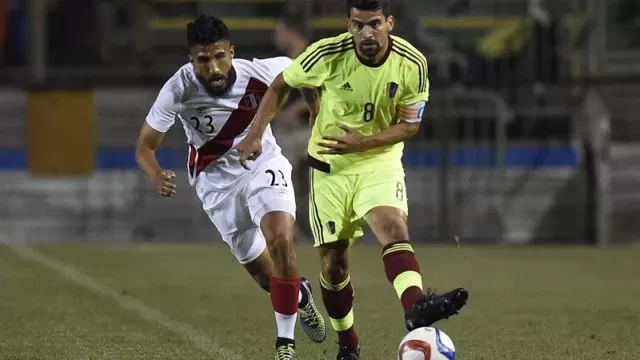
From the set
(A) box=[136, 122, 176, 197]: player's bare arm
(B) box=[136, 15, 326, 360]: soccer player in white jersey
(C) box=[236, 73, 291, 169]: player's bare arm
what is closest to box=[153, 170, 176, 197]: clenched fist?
(B) box=[136, 15, 326, 360]: soccer player in white jersey

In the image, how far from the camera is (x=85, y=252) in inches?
639

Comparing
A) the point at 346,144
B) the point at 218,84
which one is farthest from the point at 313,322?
the point at 346,144

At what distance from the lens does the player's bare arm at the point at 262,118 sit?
7.25m

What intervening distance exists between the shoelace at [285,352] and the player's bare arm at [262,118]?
102 cm

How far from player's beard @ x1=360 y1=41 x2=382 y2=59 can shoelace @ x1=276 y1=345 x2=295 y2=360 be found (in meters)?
1.63

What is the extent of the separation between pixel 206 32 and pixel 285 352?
1852 mm

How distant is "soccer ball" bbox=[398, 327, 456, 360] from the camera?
6367 millimetres

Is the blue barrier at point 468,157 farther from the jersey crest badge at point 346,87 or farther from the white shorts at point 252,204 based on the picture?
the jersey crest badge at point 346,87

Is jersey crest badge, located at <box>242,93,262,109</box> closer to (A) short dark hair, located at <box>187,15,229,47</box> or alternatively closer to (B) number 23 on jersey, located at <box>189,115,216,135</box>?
(B) number 23 on jersey, located at <box>189,115,216,135</box>

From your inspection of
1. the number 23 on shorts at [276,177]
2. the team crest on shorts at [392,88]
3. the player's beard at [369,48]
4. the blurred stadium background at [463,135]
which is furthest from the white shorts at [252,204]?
the blurred stadium background at [463,135]

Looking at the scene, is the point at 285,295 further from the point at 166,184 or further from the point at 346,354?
the point at 166,184

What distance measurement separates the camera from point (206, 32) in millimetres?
7793

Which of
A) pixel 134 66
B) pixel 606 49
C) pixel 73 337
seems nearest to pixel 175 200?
pixel 134 66

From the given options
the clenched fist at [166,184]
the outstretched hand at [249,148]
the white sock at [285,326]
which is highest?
the outstretched hand at [249,148]
